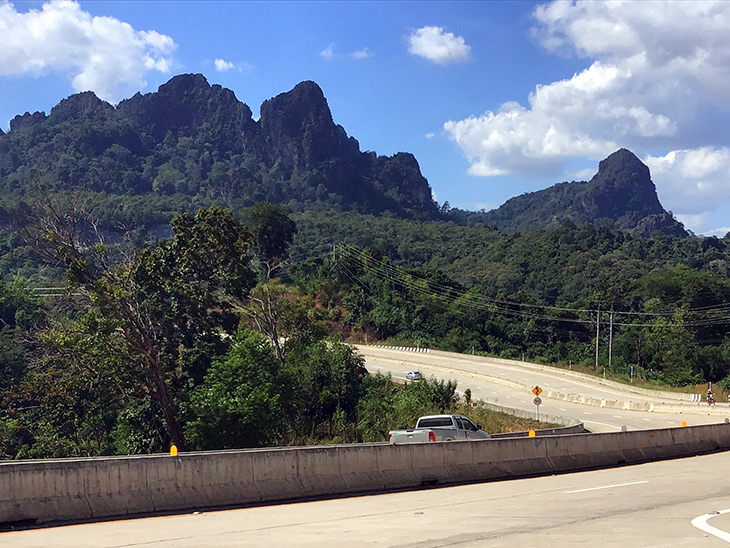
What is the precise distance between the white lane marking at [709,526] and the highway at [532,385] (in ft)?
112

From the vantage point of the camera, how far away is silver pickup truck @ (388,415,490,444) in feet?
83.2

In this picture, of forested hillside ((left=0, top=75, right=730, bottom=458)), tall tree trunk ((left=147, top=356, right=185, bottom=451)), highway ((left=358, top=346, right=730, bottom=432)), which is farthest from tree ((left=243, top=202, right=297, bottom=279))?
tall tree trunk ((left=147, top=356, right=185, bottom=451))

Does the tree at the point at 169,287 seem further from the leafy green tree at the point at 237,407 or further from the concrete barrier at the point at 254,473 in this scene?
the concrete barrier at the point at 254,473

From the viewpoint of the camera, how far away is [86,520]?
1208 cm

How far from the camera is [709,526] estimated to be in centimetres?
1095

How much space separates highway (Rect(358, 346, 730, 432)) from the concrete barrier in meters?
27.2

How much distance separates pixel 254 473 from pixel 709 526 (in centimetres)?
740

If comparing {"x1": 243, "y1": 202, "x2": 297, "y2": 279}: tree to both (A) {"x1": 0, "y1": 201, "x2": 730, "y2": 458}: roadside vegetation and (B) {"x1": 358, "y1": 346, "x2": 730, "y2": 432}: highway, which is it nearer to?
(A) {"x1": 0, "y1": 201, "x2": 730, "y2": 458}: roadside vegetation

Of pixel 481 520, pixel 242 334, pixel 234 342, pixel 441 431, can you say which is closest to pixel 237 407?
pixel 242 334

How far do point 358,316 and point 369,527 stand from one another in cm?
9201

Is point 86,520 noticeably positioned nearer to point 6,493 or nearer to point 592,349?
point 6,493

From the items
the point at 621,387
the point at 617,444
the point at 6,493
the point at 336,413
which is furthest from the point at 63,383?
the point at 621,387

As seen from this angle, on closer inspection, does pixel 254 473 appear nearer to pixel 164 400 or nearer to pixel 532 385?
pixel 164 400

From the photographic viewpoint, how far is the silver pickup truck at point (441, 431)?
2536cm
